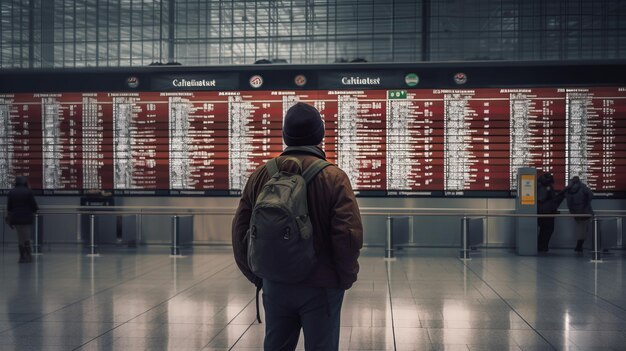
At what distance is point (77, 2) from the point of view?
15.4 metres

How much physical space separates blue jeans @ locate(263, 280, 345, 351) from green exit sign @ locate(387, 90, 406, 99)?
34.6 ft

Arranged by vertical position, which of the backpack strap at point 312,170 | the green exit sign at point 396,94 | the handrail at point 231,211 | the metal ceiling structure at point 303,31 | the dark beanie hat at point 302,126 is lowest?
the handrail at point 231,211

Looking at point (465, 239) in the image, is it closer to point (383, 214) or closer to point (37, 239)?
point (383, 214)

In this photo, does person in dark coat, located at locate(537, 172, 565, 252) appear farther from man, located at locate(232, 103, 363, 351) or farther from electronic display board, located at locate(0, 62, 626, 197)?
man, located at locate(232, 103, 363, 351)

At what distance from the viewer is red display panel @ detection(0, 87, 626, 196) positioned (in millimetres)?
13930

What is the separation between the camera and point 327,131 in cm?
1421

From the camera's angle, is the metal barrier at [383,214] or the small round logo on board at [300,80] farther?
the small round logo on board at [300,80]

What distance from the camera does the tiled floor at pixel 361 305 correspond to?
6555 mm

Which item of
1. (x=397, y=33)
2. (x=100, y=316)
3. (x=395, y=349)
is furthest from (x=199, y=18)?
(x=395, y=349)

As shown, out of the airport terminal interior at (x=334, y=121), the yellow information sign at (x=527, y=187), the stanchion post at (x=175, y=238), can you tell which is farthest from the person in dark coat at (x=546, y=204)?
the stanchion post at (x=175, y=238)

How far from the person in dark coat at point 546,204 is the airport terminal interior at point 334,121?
0.04 meters

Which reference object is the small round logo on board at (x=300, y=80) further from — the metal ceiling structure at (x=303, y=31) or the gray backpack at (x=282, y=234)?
the gray backpack at (x=282, y=234)

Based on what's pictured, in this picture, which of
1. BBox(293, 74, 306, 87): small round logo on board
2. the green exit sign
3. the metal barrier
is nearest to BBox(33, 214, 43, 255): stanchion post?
the metal barrier

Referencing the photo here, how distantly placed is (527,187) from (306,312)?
1048 cm
